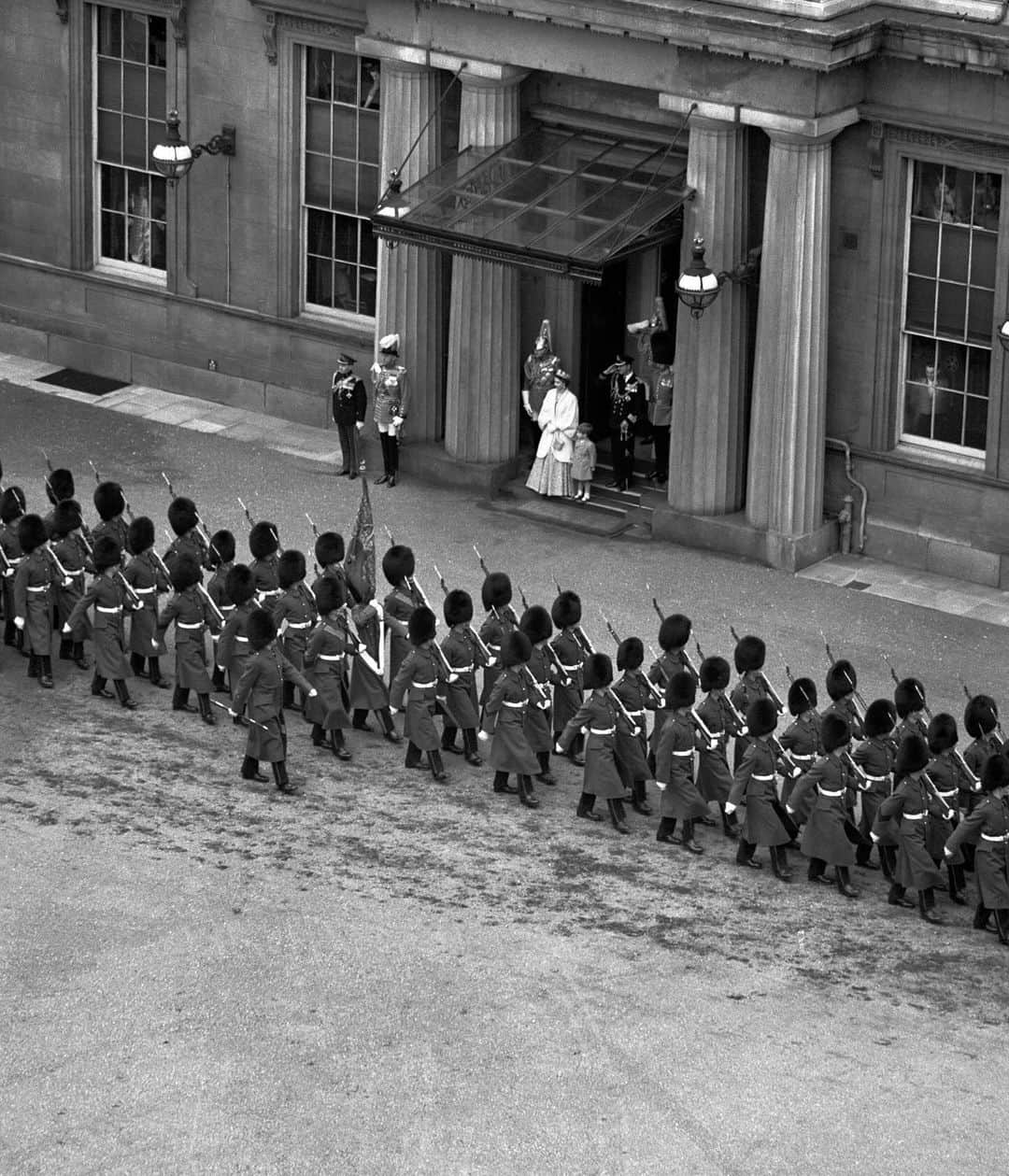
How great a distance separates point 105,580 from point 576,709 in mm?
3959

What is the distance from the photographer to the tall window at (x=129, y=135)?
104 feet

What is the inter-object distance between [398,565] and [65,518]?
2.86m

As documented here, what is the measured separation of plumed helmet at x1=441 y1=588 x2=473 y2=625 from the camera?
77.9ft

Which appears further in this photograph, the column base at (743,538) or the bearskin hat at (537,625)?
the column base at (743,538)

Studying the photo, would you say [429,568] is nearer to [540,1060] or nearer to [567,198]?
[567,198]

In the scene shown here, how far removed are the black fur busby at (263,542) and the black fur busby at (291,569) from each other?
0.78 metres

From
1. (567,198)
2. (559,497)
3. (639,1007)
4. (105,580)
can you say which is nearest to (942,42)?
(567,198)

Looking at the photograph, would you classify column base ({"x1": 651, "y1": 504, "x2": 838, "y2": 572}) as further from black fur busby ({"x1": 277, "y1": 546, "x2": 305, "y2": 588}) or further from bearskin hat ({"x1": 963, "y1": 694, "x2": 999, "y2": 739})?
bearskin hat ({"x1": 963, "y1": 694, "x2": 999, "y2": 739})

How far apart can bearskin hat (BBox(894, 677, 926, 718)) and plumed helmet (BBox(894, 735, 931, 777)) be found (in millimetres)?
793

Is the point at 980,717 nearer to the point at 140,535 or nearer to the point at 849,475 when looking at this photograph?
the point at 849,475

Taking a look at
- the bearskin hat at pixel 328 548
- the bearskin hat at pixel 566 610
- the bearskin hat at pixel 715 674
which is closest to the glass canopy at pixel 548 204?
the bearskin hat at pixel 328 548

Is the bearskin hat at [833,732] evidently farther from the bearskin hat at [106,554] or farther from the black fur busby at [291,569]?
the bearskin hat at [106,554]

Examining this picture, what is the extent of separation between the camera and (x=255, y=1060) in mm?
18406

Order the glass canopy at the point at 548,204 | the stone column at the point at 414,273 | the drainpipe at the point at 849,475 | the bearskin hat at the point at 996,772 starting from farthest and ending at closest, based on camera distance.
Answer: the stone column at the point at 414,273
the drainpipe at the point at 849,475
the glass canopy at the point at 548,204
the bearskin hat at the point at 996,772
